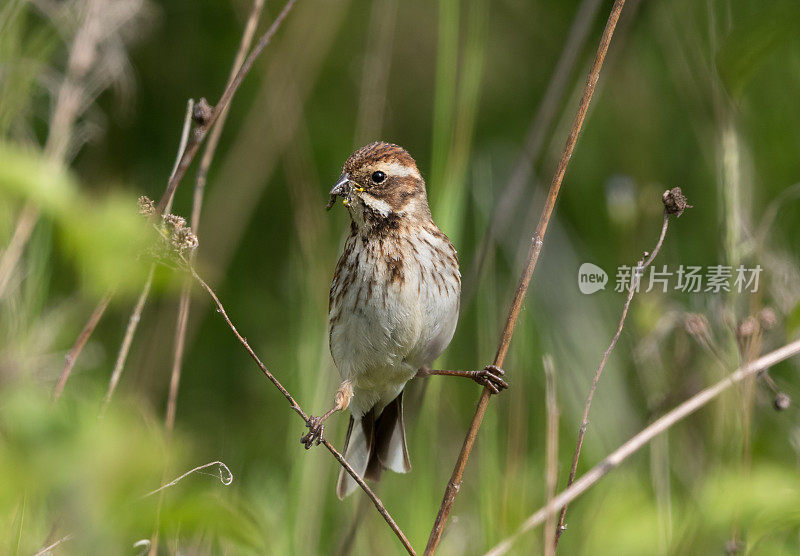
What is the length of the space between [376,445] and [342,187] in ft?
3.18

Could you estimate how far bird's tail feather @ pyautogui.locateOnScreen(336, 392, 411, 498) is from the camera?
10.5 ft

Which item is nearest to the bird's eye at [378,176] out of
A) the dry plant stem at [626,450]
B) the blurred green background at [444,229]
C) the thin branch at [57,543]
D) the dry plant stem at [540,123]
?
the blurred green background at [444,229]

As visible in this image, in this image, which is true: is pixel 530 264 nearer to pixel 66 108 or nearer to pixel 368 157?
pixel 368 157

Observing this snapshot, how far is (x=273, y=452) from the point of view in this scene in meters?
4.13

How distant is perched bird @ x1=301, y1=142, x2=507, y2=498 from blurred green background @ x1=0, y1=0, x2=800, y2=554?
130 millimetres

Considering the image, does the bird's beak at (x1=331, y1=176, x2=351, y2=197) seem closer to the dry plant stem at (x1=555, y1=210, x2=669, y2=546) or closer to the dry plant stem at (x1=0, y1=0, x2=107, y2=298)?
the dry plant stem at (x1=0, y1=0, x2=107, y2=298)

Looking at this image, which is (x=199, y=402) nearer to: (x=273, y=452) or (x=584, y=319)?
(x=273, y=452)

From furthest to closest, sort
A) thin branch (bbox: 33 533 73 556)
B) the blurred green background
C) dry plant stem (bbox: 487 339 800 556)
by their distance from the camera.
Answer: dry plant stem (bbox: 487 339 800 556) → thin branch (bbox: 33 533 73 556) → the blurred green background

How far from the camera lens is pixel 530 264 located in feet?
6.57

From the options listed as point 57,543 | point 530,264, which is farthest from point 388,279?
point 57,543

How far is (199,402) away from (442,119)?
286 centimetres

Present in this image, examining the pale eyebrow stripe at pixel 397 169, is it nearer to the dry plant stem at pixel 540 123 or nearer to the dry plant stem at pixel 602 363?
the dry plant stem at pixel 540 123

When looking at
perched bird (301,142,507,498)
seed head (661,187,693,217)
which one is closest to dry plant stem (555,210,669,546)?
seed head (661,187,693,217)

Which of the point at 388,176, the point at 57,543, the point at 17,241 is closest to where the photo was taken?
the point at 57,543
